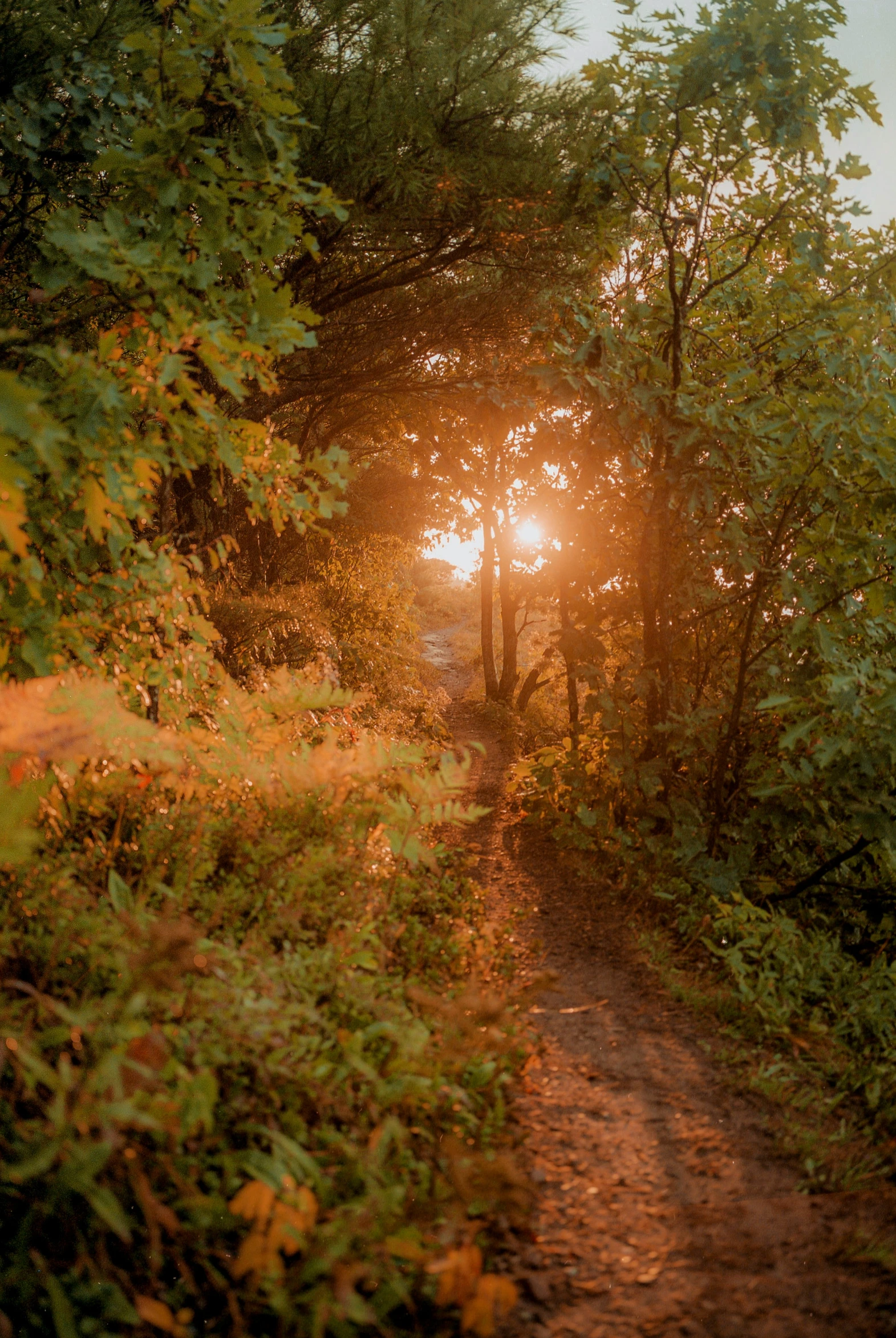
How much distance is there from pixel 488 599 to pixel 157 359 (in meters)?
13.8

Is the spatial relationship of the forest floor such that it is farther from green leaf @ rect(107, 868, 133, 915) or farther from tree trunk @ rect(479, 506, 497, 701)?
tree trunk @ rect(479, 506, 497, 701)

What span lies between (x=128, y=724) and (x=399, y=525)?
1528cm

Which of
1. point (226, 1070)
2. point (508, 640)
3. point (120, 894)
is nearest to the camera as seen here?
point (226, 1070)

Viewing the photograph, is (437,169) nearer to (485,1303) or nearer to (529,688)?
(485,1303)

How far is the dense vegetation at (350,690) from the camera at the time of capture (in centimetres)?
226

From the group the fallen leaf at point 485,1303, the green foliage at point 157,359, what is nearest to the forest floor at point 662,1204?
the fallen leaf at point 485,1303

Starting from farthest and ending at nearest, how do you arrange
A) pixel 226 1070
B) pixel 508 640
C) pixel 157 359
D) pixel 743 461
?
pixel 508 640
pixel 743 461
pixel 157 359
pixel 226 1070

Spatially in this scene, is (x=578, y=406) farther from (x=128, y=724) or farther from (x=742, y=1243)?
(x=742, y=1243)

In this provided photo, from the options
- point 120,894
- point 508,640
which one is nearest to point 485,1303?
point 120,894

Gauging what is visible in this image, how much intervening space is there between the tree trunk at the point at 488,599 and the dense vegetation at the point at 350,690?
6.31m

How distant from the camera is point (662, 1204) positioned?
2883 mm

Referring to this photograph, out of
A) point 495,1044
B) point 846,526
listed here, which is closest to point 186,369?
point 495,1044

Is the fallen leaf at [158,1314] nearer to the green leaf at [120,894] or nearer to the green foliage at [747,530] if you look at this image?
the green leaf at [120,894]

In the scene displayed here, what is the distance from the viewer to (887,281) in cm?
532
